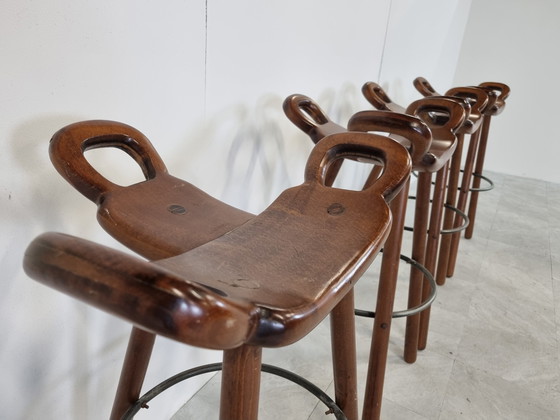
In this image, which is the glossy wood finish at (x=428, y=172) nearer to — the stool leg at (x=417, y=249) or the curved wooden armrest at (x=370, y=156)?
the stool leg at (x=417, y=249)

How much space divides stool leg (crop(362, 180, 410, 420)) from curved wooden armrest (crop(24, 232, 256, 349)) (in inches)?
29.8

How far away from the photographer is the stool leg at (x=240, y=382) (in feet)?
1.65

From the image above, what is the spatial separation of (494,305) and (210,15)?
1.86m

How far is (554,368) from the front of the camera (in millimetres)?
1741

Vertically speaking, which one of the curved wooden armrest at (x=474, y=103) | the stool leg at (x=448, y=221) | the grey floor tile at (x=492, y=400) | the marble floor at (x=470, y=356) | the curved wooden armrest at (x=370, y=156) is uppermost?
the curved wooden armrest at (x=370, y=156)

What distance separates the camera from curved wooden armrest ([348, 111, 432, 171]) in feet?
3.21

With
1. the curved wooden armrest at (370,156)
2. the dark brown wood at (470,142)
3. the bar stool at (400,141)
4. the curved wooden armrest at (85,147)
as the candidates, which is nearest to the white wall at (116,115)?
the curved wooden armrest at (85,147)

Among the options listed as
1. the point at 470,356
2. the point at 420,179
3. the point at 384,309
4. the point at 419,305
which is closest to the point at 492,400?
the point at 470,356

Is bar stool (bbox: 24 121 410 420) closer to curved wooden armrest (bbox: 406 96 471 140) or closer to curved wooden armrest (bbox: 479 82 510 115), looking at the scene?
curved wooden armrest (bbox: 406 96 471 140)

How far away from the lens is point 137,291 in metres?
0.33

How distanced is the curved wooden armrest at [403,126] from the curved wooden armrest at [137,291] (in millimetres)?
741

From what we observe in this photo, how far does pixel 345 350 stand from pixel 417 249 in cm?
74

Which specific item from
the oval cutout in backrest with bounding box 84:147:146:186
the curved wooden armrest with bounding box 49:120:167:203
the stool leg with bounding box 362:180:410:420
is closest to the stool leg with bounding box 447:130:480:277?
the stool leg with bounding box 362:180:410:420

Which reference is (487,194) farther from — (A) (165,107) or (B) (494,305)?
(A) (165,107)
